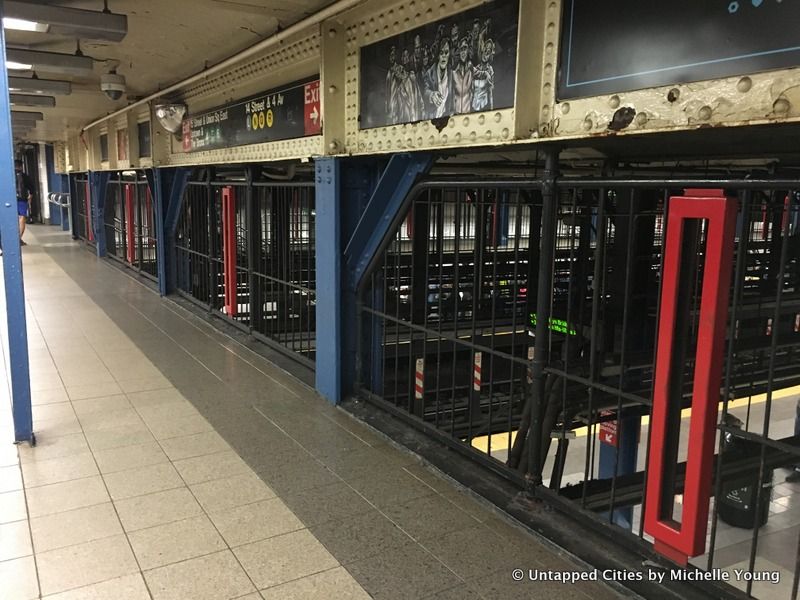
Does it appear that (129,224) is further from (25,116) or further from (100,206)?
(25,116)

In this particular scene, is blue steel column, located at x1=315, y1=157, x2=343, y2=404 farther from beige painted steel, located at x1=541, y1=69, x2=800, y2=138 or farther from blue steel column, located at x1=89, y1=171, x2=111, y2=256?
blue steel column, located at x1=89, y1=171, x2=111, y2=256

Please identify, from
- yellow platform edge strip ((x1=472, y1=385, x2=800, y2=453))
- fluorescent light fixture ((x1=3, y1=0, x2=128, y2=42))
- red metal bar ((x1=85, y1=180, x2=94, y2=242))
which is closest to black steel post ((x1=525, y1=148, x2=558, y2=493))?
fluorescent light fixture ((x1=3, y1=0, x2=128, y2=42))

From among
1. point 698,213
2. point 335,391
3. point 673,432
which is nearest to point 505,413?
point 335,391

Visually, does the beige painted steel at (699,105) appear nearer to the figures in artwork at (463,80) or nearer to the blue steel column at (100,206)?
the figures in artwork at (463,80)

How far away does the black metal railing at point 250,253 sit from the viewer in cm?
654

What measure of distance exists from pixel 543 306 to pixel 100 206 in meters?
13.5

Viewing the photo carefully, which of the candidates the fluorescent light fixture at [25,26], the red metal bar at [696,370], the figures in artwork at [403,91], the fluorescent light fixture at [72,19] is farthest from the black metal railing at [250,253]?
the red metal bar at [696,370]

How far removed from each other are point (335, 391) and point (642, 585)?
280 cm

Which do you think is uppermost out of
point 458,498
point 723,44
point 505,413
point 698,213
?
point 723,44

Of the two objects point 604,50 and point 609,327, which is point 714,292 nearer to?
point 604,50

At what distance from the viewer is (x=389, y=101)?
3.98 meters

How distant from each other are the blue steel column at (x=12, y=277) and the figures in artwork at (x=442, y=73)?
2.33m

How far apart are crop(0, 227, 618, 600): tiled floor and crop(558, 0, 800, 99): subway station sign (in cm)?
208

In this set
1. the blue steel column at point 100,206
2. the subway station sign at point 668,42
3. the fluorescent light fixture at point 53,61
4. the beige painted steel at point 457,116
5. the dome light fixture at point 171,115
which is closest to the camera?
the subway station sign at point 668,42
